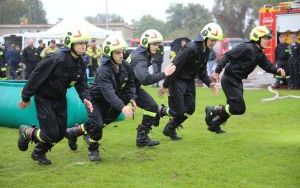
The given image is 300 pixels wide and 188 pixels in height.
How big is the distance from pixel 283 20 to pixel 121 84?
566 inches

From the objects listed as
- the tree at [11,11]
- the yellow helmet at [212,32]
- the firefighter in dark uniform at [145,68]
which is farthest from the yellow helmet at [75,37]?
the tree at [11,11]

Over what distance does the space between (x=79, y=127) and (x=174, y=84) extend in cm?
201

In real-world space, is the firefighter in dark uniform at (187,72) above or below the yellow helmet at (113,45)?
below

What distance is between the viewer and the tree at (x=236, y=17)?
Answer: 207 feet

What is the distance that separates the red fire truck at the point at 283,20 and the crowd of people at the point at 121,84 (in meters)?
11.5

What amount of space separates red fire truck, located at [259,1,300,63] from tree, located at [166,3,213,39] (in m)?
51.4

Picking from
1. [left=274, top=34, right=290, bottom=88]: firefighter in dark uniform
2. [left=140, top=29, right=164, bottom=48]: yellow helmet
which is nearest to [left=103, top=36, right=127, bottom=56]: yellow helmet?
[left=140, top=29, right=164, bottom=48]: yellow helmet

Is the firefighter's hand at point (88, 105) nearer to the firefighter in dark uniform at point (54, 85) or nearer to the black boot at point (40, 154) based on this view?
the firefighter in dark uniform at point (54, 85)

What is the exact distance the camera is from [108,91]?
7719mm

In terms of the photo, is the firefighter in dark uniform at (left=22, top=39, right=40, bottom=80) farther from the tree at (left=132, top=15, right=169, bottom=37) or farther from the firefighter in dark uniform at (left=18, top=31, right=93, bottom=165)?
the tree at (left=132, top=15, right=169, bottom=37)

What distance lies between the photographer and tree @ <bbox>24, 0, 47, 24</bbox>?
101525mm

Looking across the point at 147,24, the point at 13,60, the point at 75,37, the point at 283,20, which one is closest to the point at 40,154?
the point at 75,37

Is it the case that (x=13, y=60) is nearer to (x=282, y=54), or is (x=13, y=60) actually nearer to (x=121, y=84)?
(x=282, y=54)

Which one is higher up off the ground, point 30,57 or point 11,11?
point 11,11
